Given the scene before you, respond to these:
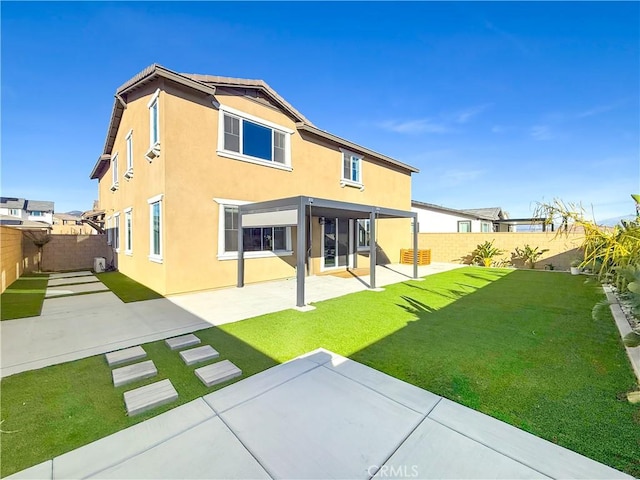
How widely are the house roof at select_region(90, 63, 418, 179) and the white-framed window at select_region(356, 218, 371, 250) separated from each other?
4.12 meters

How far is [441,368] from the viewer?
4367 millimetres

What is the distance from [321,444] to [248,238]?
369 inches

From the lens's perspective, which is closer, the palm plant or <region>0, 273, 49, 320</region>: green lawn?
<region>0, 273, 49, 320</region>: green lawn

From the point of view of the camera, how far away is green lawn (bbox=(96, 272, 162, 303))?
915 cm

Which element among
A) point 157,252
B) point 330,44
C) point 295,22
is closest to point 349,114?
point 330,44

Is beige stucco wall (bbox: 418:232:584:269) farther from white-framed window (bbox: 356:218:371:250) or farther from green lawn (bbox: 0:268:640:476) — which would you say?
green lawn (bbox: 0:268:640:476)

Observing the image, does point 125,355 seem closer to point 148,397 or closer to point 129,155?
point 148,397

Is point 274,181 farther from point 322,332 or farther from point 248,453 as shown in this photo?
point 248,453

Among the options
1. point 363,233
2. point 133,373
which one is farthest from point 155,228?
point 363,233

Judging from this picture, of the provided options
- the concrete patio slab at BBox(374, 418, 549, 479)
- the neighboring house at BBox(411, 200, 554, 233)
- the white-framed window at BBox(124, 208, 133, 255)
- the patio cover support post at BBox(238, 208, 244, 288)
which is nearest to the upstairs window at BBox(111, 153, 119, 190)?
the white-framed window at BBox(124, 208, 133, 255)

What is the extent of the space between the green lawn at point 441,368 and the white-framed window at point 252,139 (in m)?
6.80

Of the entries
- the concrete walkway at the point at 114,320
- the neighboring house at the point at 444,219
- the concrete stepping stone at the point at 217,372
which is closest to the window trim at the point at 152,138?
the concrete walkway at the point at 114,320

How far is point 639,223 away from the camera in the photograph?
4691 mm

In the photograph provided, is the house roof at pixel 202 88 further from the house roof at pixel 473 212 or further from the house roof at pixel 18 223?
the house roof at pixel 473 212
